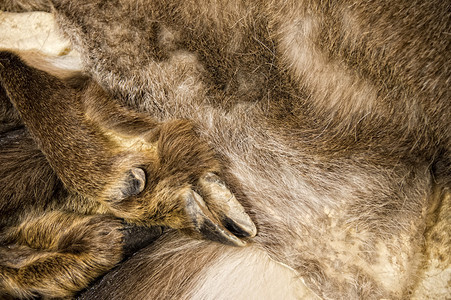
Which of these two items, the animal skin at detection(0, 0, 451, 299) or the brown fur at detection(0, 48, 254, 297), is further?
the brown fur at detection(0, 48, 254, 297)

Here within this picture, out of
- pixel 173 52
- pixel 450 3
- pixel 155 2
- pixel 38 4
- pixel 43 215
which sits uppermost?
pixel 450 3

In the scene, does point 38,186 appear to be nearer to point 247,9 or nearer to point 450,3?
point 247,9

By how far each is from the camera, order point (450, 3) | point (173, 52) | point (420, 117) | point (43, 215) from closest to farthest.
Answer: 1. point (450, 3)
2. point (420, 117)
3. point (173, 52)
4. point (43, 215)

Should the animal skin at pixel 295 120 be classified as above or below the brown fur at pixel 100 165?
above

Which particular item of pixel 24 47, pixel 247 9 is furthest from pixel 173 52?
pixel 24 47

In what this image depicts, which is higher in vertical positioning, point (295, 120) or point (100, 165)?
point (295, 120)

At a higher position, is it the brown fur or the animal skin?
the animal skin

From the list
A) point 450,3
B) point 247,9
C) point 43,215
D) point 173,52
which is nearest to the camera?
point 450,3

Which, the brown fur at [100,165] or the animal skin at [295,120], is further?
the brown fur at [100,165]
